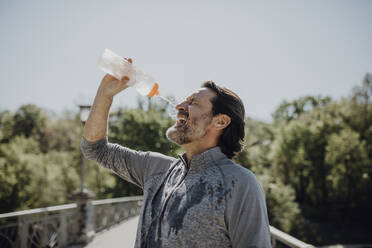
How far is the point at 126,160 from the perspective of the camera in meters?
1.60

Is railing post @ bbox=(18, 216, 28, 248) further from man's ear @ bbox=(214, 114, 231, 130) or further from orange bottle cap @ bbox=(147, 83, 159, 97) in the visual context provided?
man's ear @ bbox=(214, 114, 231, 130)

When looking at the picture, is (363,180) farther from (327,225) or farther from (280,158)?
(280,158)

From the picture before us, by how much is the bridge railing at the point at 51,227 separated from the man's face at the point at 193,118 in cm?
145

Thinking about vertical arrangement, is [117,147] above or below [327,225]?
above

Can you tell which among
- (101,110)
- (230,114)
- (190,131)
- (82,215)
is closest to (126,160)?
(101,110)

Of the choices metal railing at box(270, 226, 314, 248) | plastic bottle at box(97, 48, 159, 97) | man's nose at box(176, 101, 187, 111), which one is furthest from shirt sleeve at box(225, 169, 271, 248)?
metal railing at box(270, 226, 314, 248)

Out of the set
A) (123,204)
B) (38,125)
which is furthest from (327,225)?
(38,125)

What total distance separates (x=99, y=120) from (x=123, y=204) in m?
9.18

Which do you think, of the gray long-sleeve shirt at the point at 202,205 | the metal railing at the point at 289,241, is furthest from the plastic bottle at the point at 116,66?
the metal railing at the point at 289,241

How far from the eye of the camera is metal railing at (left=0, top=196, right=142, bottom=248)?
4.03 metres

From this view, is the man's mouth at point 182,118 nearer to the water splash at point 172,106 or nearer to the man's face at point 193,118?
the man's face at point 193,118

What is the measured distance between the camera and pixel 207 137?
159cm

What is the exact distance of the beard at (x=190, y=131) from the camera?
1.52 meters

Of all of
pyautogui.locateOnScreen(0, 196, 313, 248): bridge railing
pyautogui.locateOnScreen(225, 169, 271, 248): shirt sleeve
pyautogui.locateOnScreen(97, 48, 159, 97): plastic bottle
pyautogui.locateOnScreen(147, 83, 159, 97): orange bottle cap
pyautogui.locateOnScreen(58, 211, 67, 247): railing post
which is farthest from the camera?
pyautogui.locateOnScreen(58, 211, 67, 247): railing post
